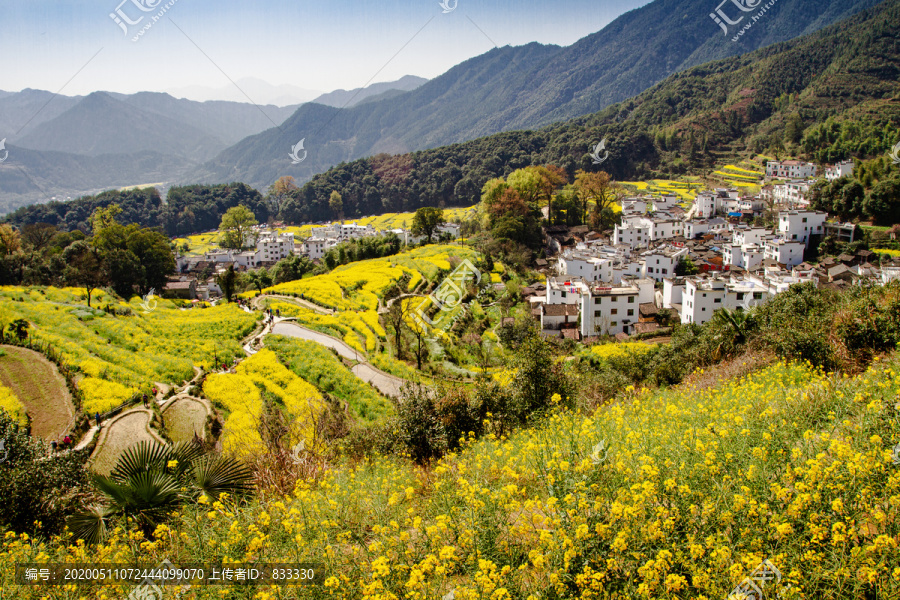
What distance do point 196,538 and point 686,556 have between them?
4444 mm

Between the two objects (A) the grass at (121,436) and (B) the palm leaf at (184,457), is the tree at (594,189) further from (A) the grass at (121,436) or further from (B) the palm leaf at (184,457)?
(B) the palm leaf at (184,457)

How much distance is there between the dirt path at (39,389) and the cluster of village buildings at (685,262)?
20.0 meters

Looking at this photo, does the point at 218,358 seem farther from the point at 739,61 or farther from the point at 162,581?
the point at 739,61

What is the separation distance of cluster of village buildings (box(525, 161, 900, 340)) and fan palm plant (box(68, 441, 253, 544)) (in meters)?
16.5

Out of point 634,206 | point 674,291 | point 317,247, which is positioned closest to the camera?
point 674,291

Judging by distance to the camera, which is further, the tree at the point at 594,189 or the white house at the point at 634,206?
the white house at the point at 634,206

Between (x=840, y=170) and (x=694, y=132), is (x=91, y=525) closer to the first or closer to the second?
(x=840, y=170)

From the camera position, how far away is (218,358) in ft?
57.1

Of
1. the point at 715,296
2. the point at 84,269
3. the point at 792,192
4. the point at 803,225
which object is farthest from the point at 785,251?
the point at 84,269

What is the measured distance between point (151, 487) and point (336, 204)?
9230 cm

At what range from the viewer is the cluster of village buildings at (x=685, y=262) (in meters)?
29.6

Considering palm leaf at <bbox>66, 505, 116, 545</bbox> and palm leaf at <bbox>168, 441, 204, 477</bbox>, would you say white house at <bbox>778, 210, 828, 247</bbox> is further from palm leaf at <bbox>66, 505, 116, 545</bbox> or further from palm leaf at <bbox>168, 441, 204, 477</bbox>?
palm leaf at <bbox>66, 505, 116, 545</bbox>

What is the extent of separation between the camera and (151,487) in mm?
5906

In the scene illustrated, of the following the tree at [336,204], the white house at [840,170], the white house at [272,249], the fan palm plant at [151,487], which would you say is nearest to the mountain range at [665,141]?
the tree at [336,204]
